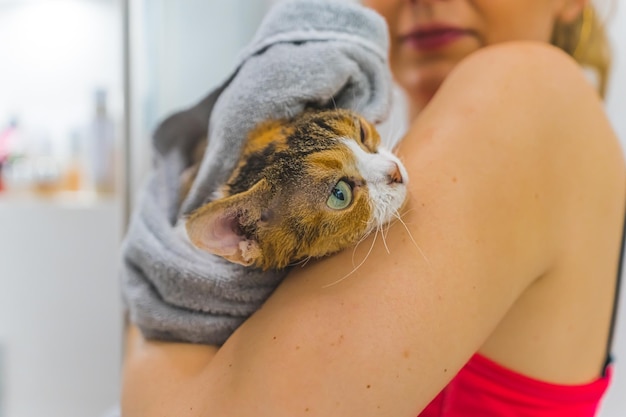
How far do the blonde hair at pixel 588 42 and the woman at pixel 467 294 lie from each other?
35cm

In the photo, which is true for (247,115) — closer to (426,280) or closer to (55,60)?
(426,280)

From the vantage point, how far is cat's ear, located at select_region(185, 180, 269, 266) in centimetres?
47

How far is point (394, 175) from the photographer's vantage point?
21.2 inches

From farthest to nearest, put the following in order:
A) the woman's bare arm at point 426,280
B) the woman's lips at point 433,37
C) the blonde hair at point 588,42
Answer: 1. the blonde hair at point 588,42
2. the woman's lips at point 433,37
3. the woman's bare arm at point 426,280

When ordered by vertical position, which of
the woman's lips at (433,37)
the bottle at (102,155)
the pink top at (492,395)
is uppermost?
the woman's lips at (433,37)

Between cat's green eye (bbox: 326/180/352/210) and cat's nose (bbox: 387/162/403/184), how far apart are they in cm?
5

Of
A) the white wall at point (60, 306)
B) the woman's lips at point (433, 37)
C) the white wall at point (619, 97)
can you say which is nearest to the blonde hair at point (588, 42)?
the white wall at point (619, 97)

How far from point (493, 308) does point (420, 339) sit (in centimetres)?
10

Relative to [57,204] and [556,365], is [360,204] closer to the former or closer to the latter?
[556,365]

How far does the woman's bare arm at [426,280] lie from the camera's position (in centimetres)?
43

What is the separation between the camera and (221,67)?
47.2 inches

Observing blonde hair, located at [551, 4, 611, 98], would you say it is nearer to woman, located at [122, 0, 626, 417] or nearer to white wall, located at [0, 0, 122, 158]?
woman, located at [122, 0, 626, 417]

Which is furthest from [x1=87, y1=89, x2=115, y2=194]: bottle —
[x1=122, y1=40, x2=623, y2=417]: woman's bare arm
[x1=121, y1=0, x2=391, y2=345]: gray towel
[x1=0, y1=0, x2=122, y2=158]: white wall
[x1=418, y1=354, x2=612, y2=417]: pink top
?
[x1=418, y1=354, x2=612, y2=417]: pink top

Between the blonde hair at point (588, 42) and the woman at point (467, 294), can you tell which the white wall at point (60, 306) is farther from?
the blonde hair at point (588, 42)
